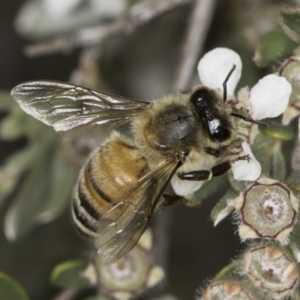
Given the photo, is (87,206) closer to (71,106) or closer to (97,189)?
(97,189)

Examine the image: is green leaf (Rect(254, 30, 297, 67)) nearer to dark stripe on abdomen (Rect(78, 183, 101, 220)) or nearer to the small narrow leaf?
dark stripe on abdomen (Rect(78, 183, 101, 220))

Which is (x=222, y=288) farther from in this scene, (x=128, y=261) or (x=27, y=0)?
(x=27, y=0)

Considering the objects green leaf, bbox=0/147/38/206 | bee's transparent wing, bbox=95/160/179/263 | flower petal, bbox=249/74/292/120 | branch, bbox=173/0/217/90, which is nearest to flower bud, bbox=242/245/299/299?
bee's transparent wing, bbox=95/160/179/263

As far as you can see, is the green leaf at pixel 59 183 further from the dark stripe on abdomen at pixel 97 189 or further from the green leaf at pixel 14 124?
the dark stripe on abdomen at pixel 97 189

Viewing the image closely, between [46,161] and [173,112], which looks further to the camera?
[46,161]

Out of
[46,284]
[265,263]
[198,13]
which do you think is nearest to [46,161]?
[46,284]

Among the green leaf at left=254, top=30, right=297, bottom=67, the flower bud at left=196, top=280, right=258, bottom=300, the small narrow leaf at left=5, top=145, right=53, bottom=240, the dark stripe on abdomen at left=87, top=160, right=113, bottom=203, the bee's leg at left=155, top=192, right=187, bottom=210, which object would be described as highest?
the green leaf at left=254, top=30, right=297, bottom=67

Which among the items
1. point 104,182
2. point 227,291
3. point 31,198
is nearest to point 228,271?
point 227,291
